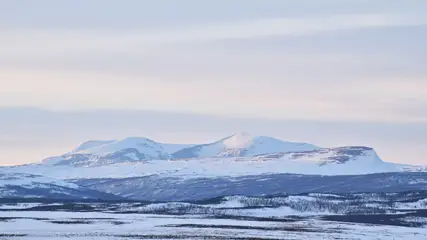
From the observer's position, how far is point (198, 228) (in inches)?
4761

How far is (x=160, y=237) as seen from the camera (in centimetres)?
10494

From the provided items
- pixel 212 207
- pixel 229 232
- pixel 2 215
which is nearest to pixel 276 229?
pixel 229 232

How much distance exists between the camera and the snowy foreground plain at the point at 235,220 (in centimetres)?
11106

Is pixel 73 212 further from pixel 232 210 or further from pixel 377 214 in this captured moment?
pixel 377 214

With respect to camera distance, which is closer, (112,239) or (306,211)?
(112,239)

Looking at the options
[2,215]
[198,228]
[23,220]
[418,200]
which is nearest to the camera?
[198,228]

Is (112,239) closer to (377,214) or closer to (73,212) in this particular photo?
(73,212)

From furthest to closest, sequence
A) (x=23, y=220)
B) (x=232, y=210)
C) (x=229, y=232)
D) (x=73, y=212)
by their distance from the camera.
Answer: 1. (x=232, y=210)
2. (x=73, y=212)
3. (x=23, y=220)
4. (x=229, y=232)

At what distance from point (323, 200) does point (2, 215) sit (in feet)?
222

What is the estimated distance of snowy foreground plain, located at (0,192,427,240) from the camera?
111 m

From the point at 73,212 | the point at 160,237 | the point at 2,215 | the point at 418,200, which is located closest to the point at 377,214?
the point at 418,200

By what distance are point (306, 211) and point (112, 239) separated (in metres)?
73.4

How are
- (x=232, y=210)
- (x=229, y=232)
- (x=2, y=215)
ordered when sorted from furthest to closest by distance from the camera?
1. (x=232, y=210)
2. (x=2, y=215)
3. (x=229, y=232)

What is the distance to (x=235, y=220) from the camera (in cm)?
13925
